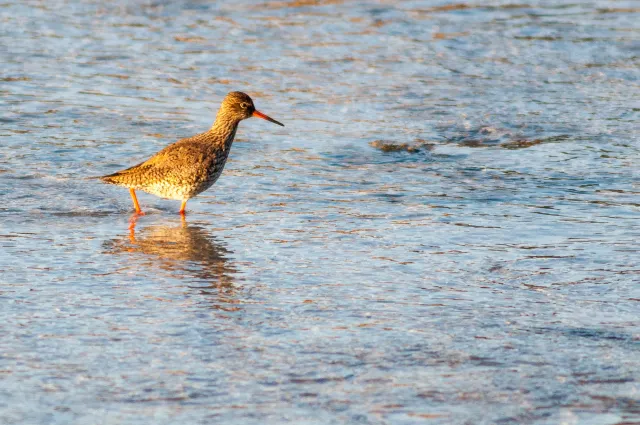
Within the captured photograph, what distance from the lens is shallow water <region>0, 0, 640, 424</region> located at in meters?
6.29

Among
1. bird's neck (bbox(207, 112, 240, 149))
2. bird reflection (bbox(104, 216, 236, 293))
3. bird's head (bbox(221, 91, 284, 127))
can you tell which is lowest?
bird reflection (bbox(104, 216, 236, 293))

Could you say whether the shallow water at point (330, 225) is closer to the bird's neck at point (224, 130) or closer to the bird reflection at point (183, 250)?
the bird reflection at point (183, 250)

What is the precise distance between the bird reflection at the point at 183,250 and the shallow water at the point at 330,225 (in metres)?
0.03

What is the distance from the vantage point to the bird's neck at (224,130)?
10.8 meters

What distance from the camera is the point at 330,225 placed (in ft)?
31.6

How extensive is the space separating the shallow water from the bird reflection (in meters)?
0.03

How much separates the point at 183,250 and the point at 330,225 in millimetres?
1331

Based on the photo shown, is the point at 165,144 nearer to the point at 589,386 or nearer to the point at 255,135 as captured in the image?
the point at 255,135

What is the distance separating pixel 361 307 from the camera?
299 inches

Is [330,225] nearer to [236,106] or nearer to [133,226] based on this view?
[133,226]

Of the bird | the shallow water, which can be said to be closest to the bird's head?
the bird

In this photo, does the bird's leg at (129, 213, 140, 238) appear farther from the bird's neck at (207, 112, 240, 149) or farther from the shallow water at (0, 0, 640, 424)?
the bird's neck at (207, 112, 240, 149)

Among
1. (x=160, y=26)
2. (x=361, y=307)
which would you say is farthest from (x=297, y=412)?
(x=160, y=26)

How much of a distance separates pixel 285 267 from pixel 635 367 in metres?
2.92
